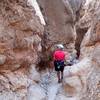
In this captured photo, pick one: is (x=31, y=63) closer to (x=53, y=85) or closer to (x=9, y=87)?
(x=53, y=85)

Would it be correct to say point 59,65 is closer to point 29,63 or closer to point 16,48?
point 29,63

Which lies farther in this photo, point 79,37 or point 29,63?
point 79,37

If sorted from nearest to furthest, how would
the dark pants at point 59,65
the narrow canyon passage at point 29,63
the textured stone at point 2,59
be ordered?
the narrow canyon passage at point 29,63, the textured stone at point 2,59, the dark pants at point 59,65

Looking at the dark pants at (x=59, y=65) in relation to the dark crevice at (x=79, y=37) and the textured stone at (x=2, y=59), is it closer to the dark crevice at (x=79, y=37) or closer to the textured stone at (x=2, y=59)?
the textured stone at (x=2, y=59)

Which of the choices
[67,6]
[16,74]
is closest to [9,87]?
[16,74]

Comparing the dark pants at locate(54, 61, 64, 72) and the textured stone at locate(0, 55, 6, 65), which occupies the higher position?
the textured stone at locate(0, 55, 6, 65)

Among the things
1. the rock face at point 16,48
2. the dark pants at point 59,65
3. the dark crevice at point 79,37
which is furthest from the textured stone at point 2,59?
the dark crevice at point 79,37

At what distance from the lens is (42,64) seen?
16.9 metres

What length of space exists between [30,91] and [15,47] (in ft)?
6.44

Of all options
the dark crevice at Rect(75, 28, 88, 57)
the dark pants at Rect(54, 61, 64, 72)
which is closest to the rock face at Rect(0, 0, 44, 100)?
the dark pants at Rect(54, 61, 64, 72)

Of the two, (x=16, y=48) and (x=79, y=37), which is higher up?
(x=16, y=48)

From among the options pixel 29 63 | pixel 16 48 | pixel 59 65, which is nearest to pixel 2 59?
pixel 16 48

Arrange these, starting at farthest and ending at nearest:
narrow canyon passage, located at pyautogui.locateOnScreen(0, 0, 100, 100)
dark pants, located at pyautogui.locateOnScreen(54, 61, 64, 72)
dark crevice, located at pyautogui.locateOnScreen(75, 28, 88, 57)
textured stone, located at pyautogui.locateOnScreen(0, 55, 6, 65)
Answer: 1. dark crevice, located at pyautogui.locateOnScreen(75, 28, 88, 57)
2. dark pants, located at pyautogui.locateOnScreen(54, 61, 64, 72)
3. textured stone, located at pyautogui.locateOnScreen(0, 55, 6, 65)
4. narrow canyon passage, located at pyautogui.locateOnScreen(0, 0, 100, 100)

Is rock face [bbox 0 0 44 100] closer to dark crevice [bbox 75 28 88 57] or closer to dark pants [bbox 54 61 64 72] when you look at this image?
dark pants [bbox 54 61 64 72]
